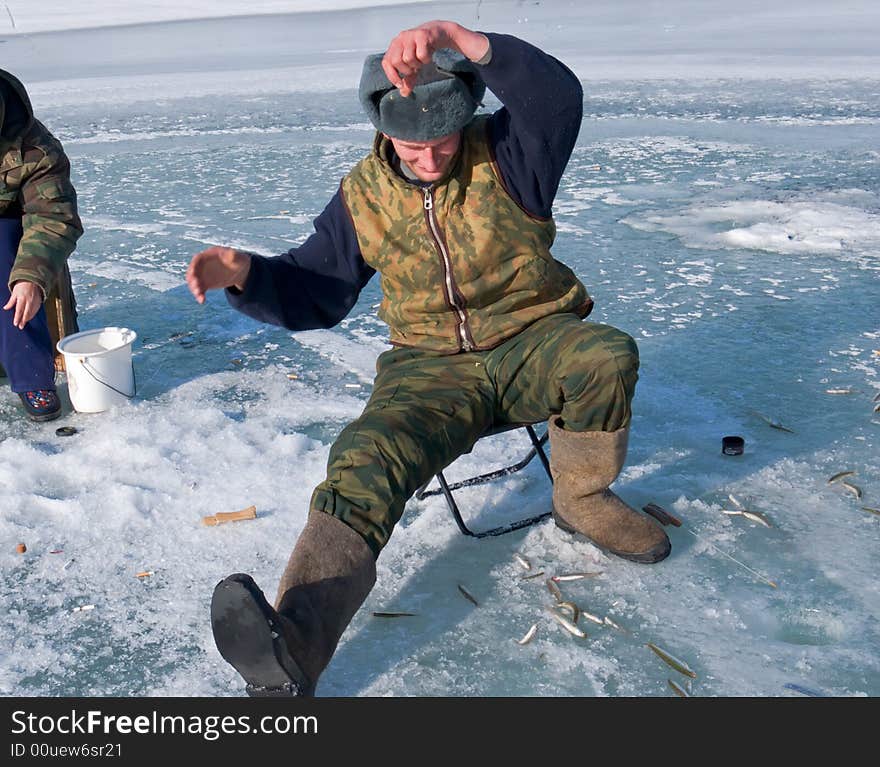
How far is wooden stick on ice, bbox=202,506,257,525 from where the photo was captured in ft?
12.1

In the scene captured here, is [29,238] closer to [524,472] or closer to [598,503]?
[524,472]

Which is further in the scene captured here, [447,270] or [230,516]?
[230,516]

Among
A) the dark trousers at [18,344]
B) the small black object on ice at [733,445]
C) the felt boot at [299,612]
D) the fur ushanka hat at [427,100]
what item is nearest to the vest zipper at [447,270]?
the fur ushanka hat at [427,100]

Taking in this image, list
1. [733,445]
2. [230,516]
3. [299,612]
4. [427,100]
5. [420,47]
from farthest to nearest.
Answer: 1. [733,445]
2. [230,516]
3. [427,100]
4. [420,47]
5. [299,612]

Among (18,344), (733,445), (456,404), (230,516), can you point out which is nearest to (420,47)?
(456,404)

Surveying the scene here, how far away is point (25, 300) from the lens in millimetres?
4320

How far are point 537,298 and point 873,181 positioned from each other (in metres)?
5.49

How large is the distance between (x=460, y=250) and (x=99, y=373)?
2018 millimetres

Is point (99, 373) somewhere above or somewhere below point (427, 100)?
below

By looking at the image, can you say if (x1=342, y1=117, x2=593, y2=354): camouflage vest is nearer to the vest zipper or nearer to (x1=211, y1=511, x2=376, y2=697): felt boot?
the vest zipper

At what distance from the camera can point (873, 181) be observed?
792 centimetres

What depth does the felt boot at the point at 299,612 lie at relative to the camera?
2.41 m

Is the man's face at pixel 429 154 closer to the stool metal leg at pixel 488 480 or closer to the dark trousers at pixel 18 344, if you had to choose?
the stool metal leg at pixel 488 480

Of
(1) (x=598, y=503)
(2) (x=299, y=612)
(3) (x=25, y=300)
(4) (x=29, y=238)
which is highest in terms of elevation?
(4) (x=29, y=238)
